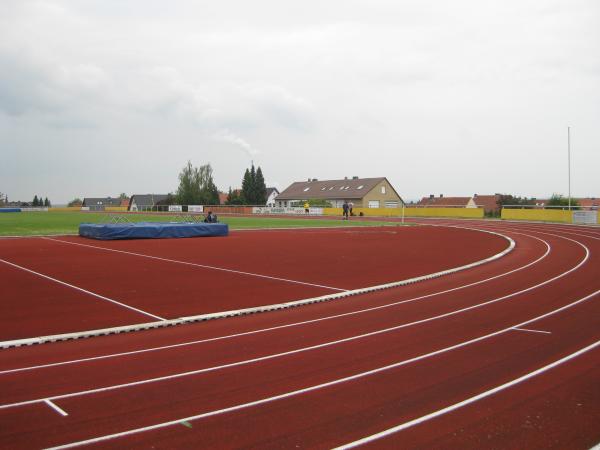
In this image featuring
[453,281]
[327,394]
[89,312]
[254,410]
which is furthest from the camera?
[453,281]

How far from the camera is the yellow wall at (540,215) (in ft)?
140

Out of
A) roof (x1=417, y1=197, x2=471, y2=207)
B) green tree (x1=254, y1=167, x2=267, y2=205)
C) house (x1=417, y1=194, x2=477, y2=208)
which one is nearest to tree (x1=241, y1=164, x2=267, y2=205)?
green tree (x1=254, y1=167, x2=267, y2=205)

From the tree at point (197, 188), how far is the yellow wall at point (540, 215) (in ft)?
225

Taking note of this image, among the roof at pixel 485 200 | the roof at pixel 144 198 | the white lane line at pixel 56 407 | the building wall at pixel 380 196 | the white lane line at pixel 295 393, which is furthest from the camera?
the roof at pixel 144 198

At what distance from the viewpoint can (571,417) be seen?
4.92 metres

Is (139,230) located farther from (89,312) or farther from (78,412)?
(78,412)

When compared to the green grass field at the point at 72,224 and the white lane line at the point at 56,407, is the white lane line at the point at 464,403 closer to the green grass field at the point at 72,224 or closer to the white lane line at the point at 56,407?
the white lane line at the point at 56,407

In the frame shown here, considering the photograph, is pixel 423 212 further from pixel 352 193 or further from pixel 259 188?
pixel 259 188

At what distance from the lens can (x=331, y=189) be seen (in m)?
94.8

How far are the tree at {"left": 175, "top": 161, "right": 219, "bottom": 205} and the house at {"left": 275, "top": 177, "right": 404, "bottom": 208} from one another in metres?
16.1

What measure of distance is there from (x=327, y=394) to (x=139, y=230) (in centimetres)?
2347

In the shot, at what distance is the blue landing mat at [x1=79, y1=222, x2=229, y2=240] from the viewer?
26.5 meters

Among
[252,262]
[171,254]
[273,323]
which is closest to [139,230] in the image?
[171,254]

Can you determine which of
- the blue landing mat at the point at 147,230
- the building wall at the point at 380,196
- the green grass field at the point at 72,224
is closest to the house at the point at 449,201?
the building wall at the point at 380,196
